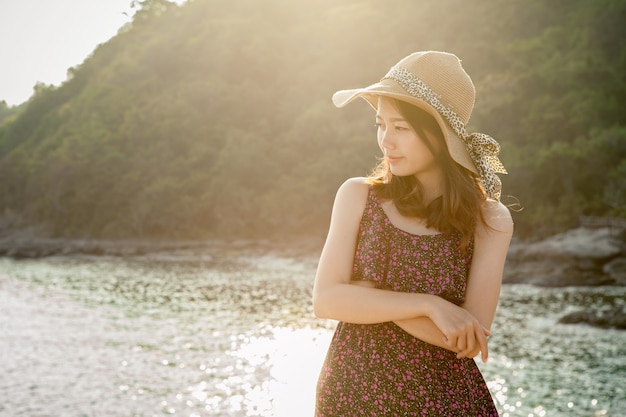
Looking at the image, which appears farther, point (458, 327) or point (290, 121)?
point (290, 121)

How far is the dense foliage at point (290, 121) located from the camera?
42031 millimetres

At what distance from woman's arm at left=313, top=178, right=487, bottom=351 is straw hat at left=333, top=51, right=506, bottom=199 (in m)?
0.25

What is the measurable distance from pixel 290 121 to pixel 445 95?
5900 centimetres

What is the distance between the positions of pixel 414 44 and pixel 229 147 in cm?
2136

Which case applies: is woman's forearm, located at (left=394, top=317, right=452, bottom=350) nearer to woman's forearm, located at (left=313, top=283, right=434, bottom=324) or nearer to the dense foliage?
woman's forearm, located at (left=313, top=283, right=434, bottom=324)

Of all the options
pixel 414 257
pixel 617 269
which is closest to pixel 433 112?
pixel 414 257

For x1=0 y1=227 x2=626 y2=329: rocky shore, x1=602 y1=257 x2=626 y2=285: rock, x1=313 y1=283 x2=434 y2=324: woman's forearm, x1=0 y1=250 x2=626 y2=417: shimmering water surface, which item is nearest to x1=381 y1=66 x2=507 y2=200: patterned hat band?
x1=313 y1=283 x2=434 y2=324: woman's forearm

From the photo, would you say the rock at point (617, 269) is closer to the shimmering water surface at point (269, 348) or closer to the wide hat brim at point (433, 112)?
the shimmering water surface at point (269, 348)

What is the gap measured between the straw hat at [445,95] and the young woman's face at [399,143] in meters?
0.05

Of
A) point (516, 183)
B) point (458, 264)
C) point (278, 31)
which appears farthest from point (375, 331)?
point (278, 31)

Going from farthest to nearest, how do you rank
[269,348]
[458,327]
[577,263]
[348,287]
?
[577,263]
[269,348]
[348,287]
[458,327]

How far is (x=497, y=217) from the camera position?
5.34 ft

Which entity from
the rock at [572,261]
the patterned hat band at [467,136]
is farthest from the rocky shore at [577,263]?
the patterned hat band at [467,136]

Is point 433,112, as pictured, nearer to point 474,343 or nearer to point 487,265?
point 487,265
